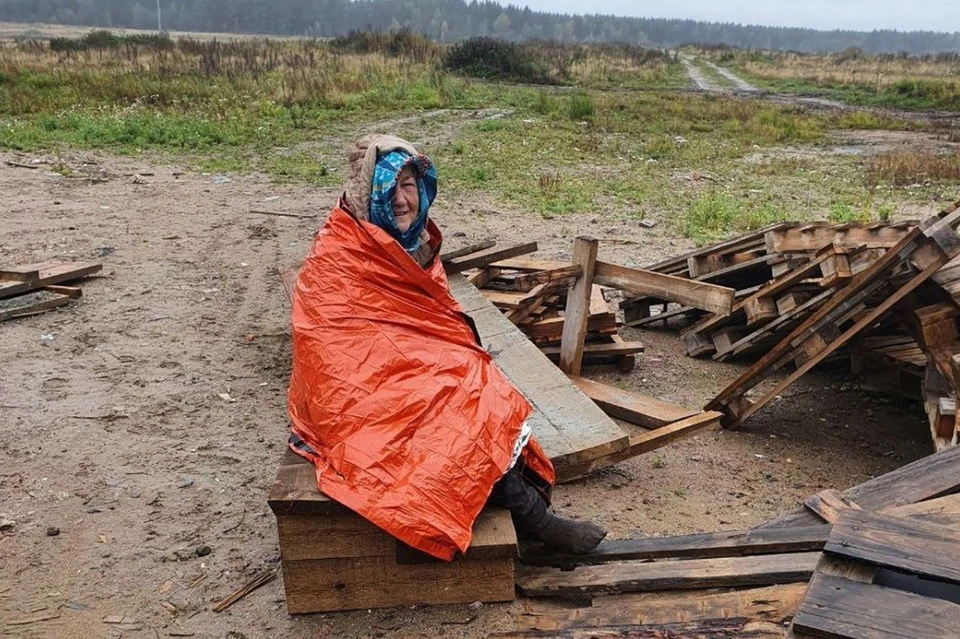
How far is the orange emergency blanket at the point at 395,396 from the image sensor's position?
2875 mm

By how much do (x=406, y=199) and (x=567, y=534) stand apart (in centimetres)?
150

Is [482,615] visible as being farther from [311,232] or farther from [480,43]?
[480,43]

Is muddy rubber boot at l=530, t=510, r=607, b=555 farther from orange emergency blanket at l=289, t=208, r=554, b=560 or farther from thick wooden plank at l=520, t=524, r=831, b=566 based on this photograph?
orange emergency blanket at l=289, t=208, r=554, b=560

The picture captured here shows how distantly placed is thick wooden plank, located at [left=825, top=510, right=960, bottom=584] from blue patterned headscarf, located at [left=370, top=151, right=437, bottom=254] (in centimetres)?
201

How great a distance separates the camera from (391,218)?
11.4ft

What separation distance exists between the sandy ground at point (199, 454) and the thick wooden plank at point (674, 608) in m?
0.19

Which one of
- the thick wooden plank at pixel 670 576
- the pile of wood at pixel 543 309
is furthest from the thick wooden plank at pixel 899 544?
the pile of wood at pixel 543 309

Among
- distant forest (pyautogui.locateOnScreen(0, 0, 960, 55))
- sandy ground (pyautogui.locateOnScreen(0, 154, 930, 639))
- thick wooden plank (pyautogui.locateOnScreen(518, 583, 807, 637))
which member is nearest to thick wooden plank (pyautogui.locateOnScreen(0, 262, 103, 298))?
sandy ground (pyautogui.locateOnScreen(0, 154, 930, 639))

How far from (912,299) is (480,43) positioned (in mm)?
30948

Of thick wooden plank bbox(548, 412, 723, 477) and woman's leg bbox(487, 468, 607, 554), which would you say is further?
thick wooden plank bbox(548, 412, 723, 477)

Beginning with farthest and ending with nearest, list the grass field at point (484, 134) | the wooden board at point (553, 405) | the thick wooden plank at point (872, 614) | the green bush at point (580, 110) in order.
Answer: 1. the green bush at point (580, 110)
2. the grass field at point (484, 134)
3. the wooden board at point (553, 405)
4. the thick wooden plank at point (872, 614)

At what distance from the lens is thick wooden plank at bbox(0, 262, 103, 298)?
704 cm

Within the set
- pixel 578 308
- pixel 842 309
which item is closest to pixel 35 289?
pixel 578 308

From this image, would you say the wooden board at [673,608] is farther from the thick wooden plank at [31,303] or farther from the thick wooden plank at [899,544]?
the thick wooden plank at [31,303]
